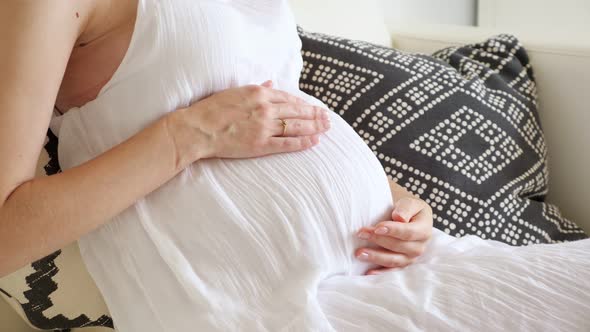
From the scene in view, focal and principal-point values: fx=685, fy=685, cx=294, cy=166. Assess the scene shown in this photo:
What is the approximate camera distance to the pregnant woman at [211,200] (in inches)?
28.3

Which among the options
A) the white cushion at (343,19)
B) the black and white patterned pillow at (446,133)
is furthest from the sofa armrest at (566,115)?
the white cushion at (343,19)

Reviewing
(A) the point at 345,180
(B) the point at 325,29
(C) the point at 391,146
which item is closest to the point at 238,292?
(A) the point at 345,180

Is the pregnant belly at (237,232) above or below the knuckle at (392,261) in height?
above

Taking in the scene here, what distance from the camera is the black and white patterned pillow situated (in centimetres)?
113

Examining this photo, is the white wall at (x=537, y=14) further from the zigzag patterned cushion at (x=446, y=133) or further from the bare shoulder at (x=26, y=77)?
the bare shoulder at (x=26, y=77)

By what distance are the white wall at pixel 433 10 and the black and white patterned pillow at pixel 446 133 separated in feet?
2.71

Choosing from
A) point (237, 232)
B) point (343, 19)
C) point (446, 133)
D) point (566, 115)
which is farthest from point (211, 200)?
point (566, 115)

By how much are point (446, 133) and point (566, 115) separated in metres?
0.33

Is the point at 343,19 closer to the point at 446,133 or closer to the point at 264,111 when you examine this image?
the point at 446,133

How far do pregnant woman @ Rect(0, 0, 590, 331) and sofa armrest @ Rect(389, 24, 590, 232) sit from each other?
0.55 m

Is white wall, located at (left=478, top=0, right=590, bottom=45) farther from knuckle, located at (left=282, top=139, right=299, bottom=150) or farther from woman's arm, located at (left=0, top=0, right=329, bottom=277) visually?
woman's arm, located at (left=0, top=0, right=329, bottom=277)

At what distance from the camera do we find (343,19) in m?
1.42

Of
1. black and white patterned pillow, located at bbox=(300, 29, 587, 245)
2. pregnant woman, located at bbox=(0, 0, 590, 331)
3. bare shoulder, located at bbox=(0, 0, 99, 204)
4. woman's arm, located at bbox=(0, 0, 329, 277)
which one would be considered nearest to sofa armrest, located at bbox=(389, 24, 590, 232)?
black and white patterned pillow, located at bbox=(300, 29, 587, 245)

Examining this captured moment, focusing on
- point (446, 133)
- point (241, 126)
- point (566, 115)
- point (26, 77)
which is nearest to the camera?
point (26, 77)
